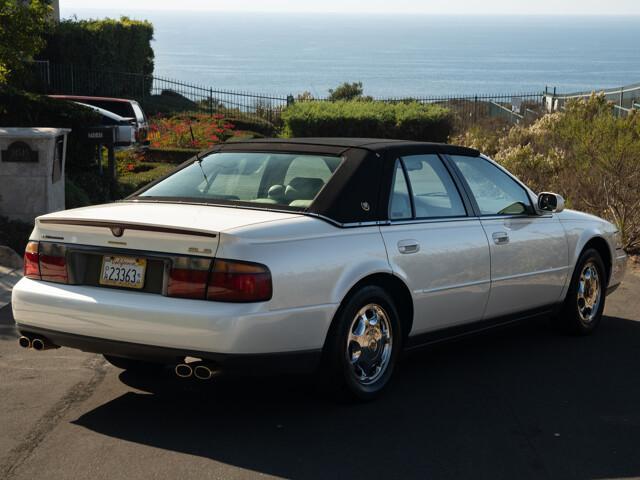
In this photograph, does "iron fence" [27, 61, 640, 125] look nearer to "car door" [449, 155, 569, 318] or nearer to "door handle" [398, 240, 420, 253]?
"car door" [449, 155, 569, 318]

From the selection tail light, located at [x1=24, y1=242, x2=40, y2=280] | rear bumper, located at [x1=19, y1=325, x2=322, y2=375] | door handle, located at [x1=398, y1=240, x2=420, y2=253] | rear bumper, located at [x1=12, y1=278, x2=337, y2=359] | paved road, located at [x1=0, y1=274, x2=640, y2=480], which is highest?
door handle, located at [x1=398, y1=240, x2=420, y2=253]

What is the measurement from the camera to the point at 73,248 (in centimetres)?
596

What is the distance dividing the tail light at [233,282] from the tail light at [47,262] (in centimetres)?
96

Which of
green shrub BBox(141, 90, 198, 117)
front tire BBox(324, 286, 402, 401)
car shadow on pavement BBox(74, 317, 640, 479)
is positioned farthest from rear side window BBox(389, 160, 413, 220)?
green shrub BBox(141, 90, 198, 117)

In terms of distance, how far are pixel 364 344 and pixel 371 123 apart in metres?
22.5

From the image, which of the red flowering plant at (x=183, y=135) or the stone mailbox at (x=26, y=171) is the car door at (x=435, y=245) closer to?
the stone mailbox at (x=26, y=171)

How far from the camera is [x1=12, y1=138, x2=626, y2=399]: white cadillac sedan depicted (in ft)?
18.3

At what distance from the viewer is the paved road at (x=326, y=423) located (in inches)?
209

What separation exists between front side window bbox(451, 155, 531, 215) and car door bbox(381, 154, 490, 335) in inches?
11.0

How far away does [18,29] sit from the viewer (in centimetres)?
1401

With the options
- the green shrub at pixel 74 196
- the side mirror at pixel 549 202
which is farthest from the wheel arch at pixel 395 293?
the green shrub at pixel 74 196

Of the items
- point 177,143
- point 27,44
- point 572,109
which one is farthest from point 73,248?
point 177,143

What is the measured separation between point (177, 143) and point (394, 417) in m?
19.1

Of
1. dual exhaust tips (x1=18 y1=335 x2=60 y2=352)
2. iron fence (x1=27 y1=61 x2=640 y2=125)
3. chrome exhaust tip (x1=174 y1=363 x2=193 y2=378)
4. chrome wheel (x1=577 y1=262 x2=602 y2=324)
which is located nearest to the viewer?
chrome exhaust tip (x1=174 y1=363 x2=193 y2=378)
